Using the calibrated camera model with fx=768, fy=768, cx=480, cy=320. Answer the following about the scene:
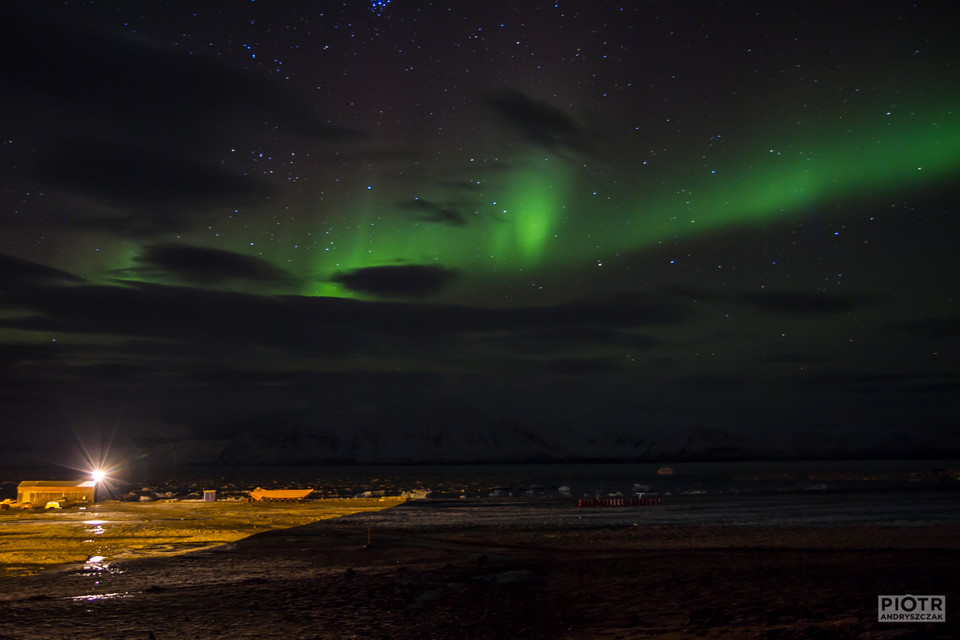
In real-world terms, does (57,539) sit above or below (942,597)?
below

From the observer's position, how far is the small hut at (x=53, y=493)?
70.8 metres

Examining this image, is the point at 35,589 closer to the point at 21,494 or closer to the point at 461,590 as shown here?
the point at 461,590

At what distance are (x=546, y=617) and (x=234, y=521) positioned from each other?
39.1 meters

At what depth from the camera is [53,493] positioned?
238 feet

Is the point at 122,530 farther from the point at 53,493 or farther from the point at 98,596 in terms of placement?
the point at 53,493

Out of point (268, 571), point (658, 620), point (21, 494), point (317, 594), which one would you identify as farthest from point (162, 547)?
point (21, 494)

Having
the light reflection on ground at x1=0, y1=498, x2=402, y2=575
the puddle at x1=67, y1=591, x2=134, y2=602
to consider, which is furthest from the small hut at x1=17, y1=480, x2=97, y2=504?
the puddle at x1=67, y1=591, x2=134, y2=602

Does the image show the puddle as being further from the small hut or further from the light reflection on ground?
the small hut

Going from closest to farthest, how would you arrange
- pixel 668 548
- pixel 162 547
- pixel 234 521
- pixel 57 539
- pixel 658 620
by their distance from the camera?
1. pixel 658 620
2. pixel 668 548
3. pixel 162 547
4. pixel 57 539
5. pixel 234 521

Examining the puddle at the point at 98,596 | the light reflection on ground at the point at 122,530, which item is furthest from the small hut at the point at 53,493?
the puddle at the point at 98,596

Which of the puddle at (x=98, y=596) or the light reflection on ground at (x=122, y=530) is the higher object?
the puddle at (x=98, y=596)

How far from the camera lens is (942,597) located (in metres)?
17.9

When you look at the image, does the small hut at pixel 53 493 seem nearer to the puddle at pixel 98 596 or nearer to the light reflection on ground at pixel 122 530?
the light reflection on ground at pixel 122 530

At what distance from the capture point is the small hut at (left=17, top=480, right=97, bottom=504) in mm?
70812
